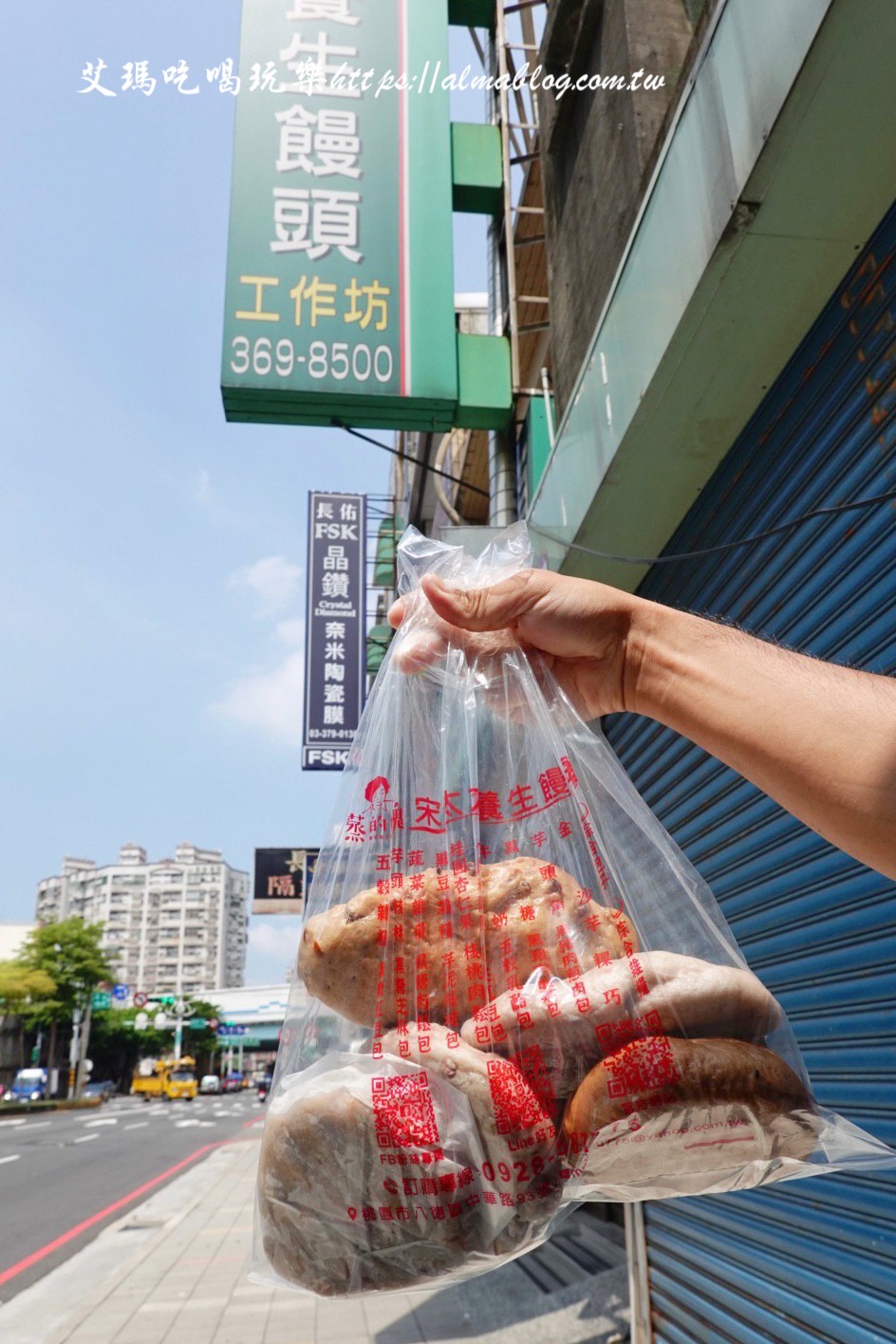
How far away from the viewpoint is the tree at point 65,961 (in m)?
41.1

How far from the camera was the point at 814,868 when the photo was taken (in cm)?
272

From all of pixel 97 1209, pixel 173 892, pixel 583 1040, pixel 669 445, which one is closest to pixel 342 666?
pixel 97 1209

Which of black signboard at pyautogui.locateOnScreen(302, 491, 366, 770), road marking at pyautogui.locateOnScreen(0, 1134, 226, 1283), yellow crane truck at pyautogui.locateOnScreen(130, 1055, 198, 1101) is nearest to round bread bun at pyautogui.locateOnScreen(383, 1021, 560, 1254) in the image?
road marking at pyautogui.locateOnScreen(0, 1134, 226, 1283)

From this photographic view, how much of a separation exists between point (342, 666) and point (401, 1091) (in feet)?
39.3

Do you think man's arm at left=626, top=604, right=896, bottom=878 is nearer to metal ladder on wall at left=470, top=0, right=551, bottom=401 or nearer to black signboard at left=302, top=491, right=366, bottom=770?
metal ladder on wall at left=470, top=0, right=551, bottom=401

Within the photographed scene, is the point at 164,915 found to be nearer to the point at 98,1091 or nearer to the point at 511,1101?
the point at 98,1091

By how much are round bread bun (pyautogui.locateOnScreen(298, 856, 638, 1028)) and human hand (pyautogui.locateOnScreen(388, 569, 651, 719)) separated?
0.35 metres

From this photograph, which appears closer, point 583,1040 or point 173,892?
point 583,1040

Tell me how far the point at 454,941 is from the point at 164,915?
403 feet

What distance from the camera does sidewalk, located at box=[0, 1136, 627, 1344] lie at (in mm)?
4875

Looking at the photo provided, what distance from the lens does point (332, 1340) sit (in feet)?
16.9

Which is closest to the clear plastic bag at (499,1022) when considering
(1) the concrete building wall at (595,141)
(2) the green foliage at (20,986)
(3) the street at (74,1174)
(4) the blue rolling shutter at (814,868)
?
(4) the blue rolling shutter at (814,868)

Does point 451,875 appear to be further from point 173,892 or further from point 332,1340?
point 173,892

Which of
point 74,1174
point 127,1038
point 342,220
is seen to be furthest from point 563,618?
point 127,1038
